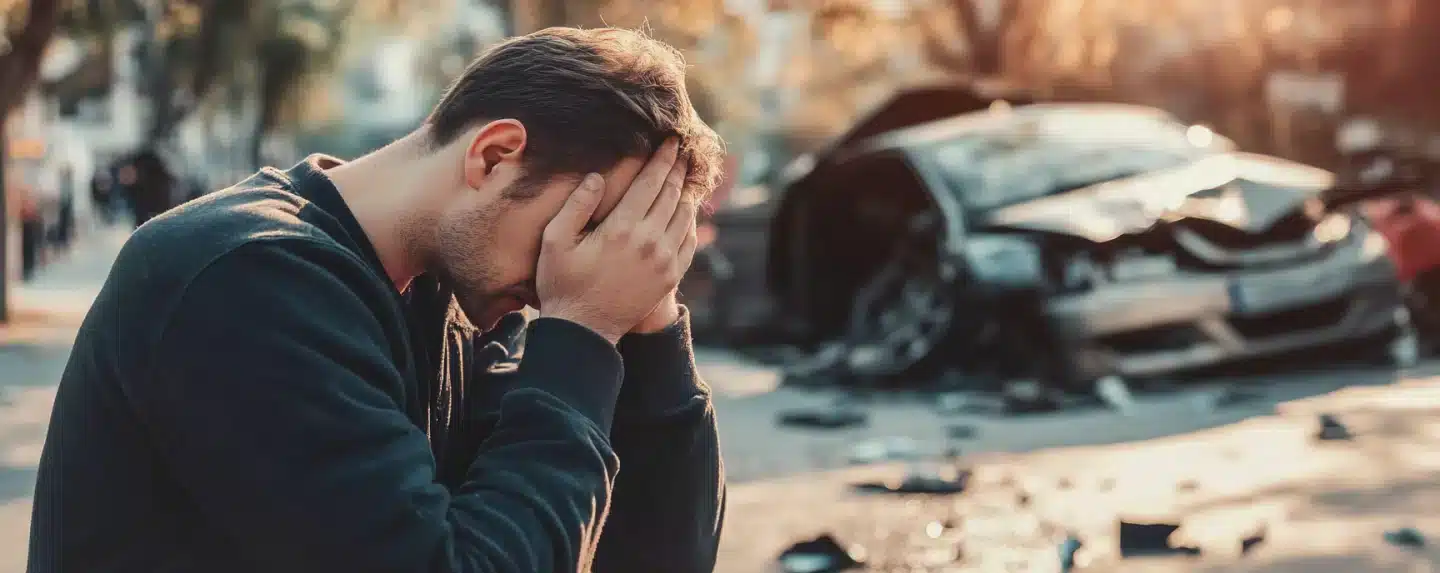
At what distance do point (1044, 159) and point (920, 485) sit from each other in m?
4.47

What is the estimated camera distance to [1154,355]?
9.22 m

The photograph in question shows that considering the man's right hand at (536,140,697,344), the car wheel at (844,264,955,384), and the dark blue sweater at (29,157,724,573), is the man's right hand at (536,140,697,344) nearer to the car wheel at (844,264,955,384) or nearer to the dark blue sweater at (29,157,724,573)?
the dark blue sweater at (29,157,724,573)

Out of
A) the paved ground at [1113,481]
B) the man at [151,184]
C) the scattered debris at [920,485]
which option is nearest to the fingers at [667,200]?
the paved ground at [1113,481]

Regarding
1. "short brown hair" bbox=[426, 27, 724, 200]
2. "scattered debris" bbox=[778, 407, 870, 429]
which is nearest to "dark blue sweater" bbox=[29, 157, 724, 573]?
"short brown hair" bbox=[426, 27, 724, 200]

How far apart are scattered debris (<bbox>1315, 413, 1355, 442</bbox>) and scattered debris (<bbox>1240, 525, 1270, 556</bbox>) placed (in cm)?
220

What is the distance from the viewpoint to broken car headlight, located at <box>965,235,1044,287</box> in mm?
9328

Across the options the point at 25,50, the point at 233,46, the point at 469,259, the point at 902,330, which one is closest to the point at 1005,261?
the point at 902,330

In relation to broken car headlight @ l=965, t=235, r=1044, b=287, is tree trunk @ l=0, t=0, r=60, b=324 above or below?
above

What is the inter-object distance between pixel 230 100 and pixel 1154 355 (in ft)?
145

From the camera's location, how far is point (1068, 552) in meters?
5.21

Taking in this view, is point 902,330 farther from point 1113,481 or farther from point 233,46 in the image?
point 233,46

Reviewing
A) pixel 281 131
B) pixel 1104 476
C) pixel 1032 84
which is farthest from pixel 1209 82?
pixel 1104 476

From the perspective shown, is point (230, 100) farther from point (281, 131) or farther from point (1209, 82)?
point (1209, 82)

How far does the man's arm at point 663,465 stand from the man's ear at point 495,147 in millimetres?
543
